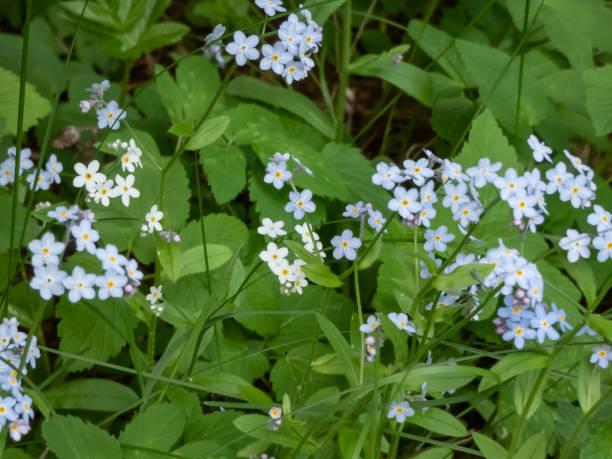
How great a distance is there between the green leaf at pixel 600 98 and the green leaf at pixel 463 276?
122cm

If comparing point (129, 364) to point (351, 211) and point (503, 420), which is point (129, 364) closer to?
point (351, 211)

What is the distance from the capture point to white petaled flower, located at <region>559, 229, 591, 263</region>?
5.86 ft

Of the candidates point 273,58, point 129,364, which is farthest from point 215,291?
point 273,58

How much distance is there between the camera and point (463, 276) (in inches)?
70.1

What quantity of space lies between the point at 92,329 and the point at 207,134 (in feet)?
2.63

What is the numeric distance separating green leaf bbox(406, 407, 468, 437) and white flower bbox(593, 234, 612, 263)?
62 cm

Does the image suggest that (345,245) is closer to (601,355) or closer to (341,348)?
(341,348)

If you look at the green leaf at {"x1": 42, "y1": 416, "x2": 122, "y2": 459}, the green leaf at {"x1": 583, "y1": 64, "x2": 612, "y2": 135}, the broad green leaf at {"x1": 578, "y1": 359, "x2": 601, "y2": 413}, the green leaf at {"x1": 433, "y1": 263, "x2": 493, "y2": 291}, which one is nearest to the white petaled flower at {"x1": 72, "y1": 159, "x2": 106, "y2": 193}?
the green leaf at {"x1": 42, "y1": 416, "x2": 122, "y2": 459}

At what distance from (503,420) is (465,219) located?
3.25 feet

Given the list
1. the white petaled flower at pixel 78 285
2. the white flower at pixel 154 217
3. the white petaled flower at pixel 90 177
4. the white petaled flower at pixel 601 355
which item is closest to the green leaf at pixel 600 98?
the white petaled flower at pixel 601 355

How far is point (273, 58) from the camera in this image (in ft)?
6.77

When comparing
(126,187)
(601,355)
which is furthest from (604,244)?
(126,187)

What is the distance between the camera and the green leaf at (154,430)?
75.4 inches

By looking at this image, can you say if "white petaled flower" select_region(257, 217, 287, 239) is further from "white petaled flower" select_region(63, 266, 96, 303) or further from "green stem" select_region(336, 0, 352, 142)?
"green stem" select_region(336, 0, 352, 142)
